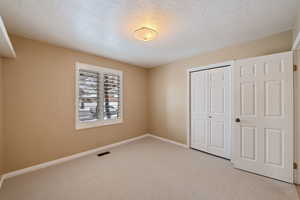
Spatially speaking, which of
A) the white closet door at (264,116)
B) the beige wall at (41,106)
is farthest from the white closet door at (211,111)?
the beige wall at (41,106)

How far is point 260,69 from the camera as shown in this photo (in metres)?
2.27

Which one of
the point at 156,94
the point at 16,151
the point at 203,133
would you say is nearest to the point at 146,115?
the point at 156,94

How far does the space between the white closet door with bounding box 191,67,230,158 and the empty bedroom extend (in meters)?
0.03

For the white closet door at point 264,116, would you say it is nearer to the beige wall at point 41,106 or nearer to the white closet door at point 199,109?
the white closet door at point 199,109

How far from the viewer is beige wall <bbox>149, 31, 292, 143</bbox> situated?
2.40 meters

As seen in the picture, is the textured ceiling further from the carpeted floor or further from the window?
the carpeted floor

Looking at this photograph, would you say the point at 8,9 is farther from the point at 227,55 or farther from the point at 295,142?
the point at 295,142

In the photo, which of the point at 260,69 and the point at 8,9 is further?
the point at 260,69

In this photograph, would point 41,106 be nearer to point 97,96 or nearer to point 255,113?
point 97,96

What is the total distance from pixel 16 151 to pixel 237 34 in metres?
4.50

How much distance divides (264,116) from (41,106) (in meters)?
4.18

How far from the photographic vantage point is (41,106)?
8.27ft

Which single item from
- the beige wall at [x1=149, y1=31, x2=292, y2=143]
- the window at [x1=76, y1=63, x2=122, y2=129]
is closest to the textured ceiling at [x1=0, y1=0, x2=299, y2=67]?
the beige wall at [x1=149, y1=31, x2=292, y2=143]

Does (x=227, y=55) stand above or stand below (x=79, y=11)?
below
